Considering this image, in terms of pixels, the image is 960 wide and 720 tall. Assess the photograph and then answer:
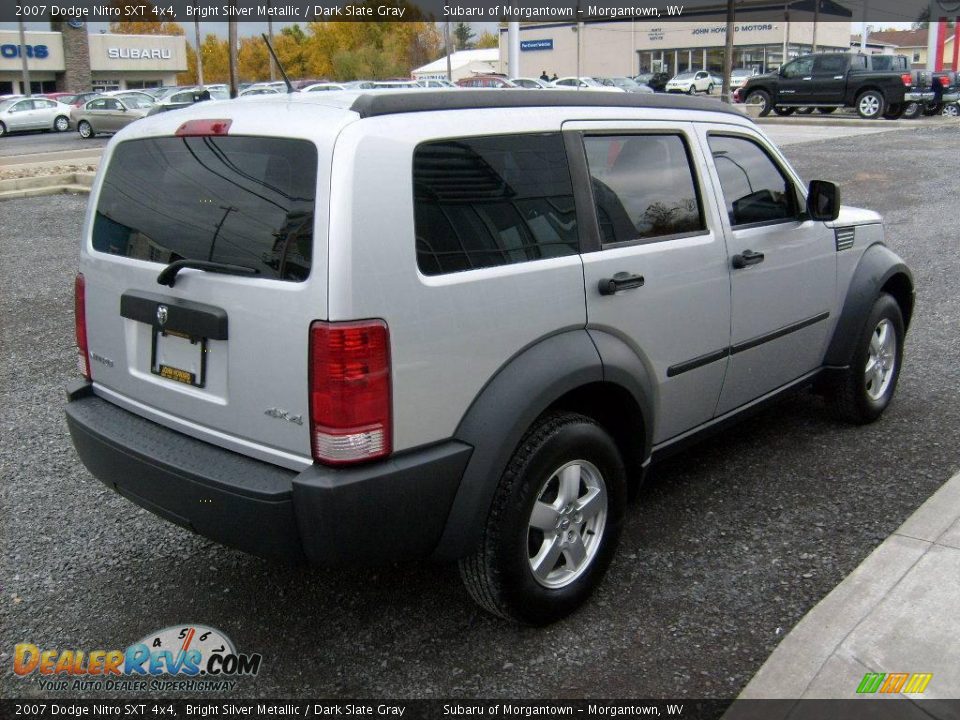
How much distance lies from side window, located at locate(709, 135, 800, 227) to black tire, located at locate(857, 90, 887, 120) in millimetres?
26801

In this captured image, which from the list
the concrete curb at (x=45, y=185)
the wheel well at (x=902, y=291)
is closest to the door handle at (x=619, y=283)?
the wheel well at (x=902, y=291)

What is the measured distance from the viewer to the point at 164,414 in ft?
10.5

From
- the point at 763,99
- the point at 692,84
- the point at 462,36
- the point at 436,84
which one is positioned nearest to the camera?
the point at 436,84

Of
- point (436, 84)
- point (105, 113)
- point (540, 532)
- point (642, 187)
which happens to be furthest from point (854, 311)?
point (105, 113)

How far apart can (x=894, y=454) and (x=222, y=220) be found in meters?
3.56

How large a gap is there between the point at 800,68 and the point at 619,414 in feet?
94.4

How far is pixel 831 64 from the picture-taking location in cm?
2833

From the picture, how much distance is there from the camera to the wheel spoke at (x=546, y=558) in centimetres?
318

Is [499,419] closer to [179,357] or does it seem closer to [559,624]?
[559,624]

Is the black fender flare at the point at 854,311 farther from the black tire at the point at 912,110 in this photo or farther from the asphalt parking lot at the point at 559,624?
the black tire at the point at 912,110

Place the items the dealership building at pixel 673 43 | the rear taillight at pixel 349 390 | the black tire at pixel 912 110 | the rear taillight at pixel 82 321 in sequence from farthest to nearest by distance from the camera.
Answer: the dealership building at pixel 673 43, the black tire at pixel 912 110, the rear taillight at pixel 82 321, the rear taillight at pixel 349 390

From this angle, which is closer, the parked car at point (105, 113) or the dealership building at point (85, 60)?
the parked car at point (105, 113)

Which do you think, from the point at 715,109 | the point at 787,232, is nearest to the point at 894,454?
the point at 787,232

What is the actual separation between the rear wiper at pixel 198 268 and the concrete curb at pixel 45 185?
14219 mm
